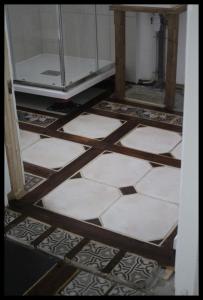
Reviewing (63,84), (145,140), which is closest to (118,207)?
(145,140)

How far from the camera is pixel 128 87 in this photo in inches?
155

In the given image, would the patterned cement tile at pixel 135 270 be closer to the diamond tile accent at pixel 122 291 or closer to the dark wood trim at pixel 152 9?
the diamond tile accent at pixel 122 291

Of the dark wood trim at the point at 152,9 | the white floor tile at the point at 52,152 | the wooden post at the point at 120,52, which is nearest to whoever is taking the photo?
the white floor tile at the point at 52,152

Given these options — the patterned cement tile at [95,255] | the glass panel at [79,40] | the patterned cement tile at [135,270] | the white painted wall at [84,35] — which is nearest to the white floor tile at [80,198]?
the patterned cement tile at [95,255]

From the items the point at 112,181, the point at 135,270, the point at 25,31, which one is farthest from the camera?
the point at 25,31

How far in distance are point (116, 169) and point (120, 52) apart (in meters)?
1.22

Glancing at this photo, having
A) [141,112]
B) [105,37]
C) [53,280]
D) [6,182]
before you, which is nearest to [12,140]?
[6,182]

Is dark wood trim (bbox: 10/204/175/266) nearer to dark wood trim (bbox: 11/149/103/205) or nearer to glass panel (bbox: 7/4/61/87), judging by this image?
dark wood trim (bbox: 11/149/103/205)

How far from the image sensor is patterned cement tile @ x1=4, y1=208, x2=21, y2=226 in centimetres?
226

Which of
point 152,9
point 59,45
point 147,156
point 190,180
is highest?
point 152,9

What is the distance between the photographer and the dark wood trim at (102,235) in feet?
6.60

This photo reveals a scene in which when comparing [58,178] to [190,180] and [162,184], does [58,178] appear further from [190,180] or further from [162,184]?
[190,180]

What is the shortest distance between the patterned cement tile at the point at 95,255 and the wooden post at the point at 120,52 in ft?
6.04

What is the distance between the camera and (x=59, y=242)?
210 cm
